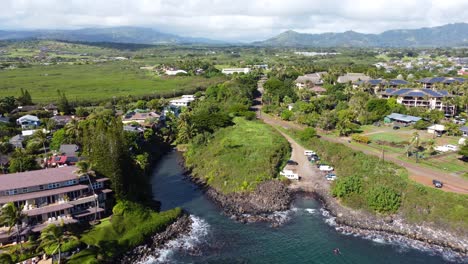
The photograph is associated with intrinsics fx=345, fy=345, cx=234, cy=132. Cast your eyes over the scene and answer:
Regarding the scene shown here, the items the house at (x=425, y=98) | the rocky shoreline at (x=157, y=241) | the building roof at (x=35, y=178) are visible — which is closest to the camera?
the rocky shoreline at (x=157, y=241)

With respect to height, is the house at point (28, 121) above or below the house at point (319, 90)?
below

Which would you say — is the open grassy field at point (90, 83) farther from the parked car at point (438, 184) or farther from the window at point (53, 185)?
the parked car at point (438, 184)

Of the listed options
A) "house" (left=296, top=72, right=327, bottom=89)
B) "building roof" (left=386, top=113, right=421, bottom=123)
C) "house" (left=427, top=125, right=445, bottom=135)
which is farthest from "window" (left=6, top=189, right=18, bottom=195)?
"house" (left=296, top=72, right=327, bottom=89)

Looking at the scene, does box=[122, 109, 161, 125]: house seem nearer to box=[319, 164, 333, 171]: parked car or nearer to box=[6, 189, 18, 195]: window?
box=[319, 164, 333, 171]: parked car

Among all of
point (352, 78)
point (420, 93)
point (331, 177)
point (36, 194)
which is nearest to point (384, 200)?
point (331, 177)

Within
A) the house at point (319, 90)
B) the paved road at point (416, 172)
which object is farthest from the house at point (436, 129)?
the house at point (319, 90)

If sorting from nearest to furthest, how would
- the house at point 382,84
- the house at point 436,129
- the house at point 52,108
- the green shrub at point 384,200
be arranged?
the green shrub at point 384,200
the house at point 436,129
the house at point 52,108
the house at point 382,84
